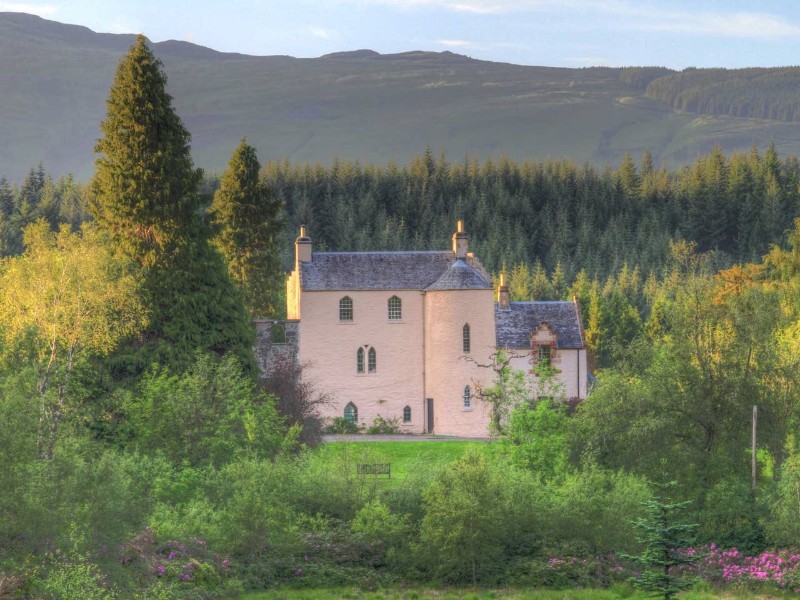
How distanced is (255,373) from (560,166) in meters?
138

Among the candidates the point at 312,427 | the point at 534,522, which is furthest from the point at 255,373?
the point at 534,522

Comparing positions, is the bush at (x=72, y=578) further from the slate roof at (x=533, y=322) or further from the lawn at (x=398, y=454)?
the slate roof at (x=533, y=322)

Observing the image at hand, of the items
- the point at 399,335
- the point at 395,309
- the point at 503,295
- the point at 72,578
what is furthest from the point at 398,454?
the point at 72,578

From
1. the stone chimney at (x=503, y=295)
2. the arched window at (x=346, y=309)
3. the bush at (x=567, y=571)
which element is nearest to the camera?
the bush at (x=567, y=571)

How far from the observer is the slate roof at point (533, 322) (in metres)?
70.4

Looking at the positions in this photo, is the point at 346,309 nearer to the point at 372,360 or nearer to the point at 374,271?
the point at 374,271

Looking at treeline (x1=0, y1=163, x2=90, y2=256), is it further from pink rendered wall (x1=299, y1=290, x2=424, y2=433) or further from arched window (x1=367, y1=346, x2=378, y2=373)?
arched window (x1=367, y1=346, x2=378, y2=373)

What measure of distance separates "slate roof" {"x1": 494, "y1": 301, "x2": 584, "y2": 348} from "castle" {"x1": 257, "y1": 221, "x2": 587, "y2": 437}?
2871 mm

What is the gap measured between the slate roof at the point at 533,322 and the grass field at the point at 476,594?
115ft

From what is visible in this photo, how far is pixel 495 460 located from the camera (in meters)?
42.1

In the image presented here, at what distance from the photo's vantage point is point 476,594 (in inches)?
1372

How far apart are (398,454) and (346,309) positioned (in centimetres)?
1199

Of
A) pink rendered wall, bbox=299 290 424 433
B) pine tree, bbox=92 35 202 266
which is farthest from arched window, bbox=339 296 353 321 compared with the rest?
pine tree, bbox=92 35 202 266

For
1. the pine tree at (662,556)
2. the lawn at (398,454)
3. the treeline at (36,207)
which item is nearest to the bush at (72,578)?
the pine tree at (662,556)
